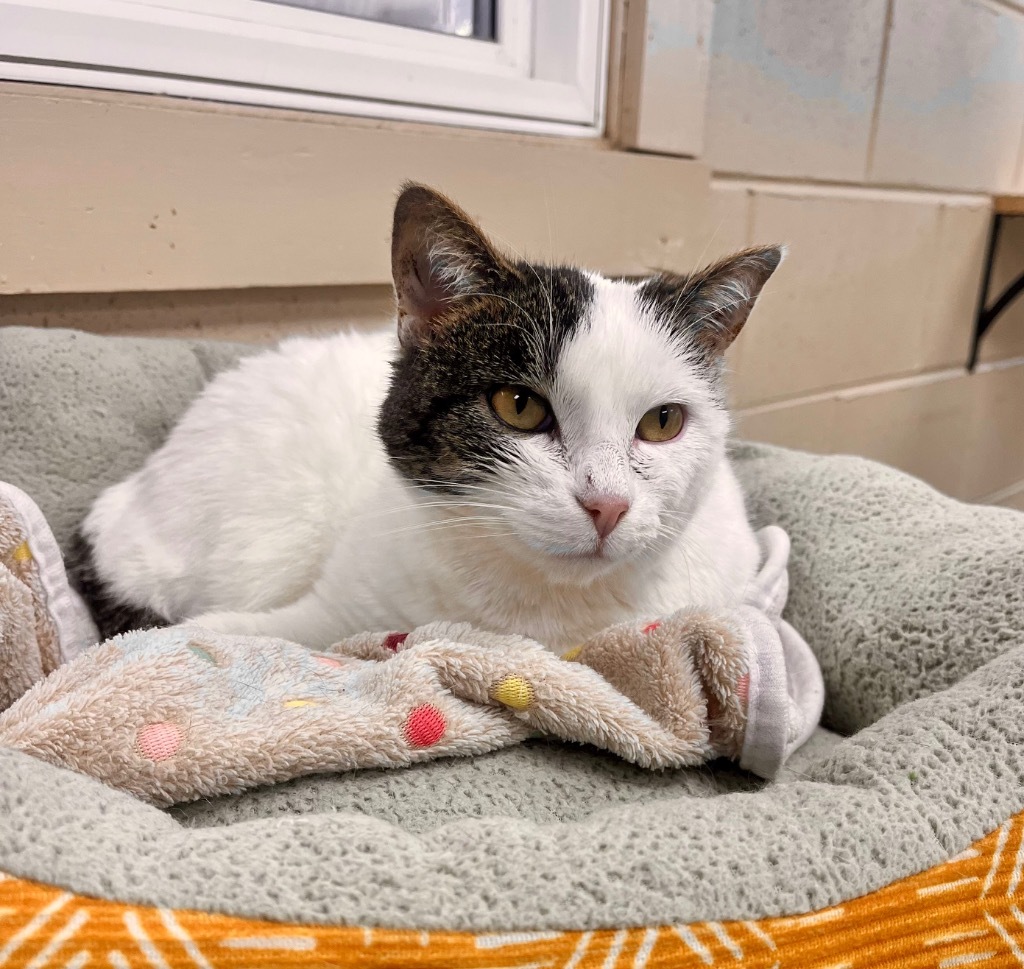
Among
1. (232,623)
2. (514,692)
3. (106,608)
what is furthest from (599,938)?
(106,608)

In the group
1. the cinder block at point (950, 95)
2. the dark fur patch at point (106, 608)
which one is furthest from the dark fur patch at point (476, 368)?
the cinder block at point (950, 95)

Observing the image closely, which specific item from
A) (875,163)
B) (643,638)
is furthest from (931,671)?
(875,163)

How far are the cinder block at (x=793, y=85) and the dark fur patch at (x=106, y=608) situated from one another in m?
1.53

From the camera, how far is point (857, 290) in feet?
7.31

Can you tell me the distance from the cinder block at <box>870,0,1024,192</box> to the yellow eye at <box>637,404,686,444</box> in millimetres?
1763

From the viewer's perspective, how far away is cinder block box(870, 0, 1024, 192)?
2115 mm

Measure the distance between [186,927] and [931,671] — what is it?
83cm

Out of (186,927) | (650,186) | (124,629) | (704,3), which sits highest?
(704,3)

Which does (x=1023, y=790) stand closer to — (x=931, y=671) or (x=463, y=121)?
(x=931, y=671)

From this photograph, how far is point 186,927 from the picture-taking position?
0.47m

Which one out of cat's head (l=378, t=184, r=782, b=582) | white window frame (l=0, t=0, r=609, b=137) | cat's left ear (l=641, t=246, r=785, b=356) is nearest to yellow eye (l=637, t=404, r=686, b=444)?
cat's head (l=378, t=184, r=782, b=582)

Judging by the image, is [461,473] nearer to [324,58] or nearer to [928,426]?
[324,58]

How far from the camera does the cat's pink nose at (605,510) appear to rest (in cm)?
68

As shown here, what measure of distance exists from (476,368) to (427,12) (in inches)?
44.7
